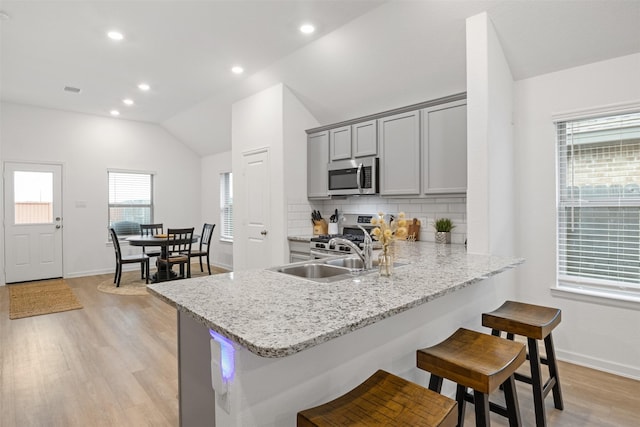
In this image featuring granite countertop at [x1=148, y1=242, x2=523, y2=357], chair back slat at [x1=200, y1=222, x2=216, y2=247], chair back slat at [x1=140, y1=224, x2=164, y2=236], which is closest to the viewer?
granite countertop at [x1=148, y1=242, x2=523, y2=357]

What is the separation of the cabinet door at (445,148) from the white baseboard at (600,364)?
1.63 m

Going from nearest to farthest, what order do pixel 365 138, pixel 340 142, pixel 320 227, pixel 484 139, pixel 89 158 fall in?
pixel 484 139
pixel 365 138
pixel 340 142
pixel 320 227
pixel 89 158

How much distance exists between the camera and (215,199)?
7.62 metres

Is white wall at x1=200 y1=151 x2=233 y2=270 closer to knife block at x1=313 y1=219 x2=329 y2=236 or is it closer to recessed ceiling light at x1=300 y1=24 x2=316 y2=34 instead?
knife block at x1=313 y1=219 x2=329 y2=236

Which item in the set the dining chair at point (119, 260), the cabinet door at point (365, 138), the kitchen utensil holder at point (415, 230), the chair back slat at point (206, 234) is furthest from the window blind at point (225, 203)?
the kitchen utensil holder at point (415, 230)

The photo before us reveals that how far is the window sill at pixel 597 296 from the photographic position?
107 inches

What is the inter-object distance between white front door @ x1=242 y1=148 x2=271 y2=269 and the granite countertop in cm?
273

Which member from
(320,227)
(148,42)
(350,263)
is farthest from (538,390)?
(148,42)

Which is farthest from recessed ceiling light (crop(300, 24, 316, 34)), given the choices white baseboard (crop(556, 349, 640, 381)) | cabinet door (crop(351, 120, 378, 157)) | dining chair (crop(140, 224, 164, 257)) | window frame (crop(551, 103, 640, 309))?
dining chair (crop(140, 224, 164, 257))

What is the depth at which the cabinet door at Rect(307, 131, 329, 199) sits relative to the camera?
4500 mm

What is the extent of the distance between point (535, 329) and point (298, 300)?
1405 millimetres

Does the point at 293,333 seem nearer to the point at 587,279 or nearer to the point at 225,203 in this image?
the point at 587,279

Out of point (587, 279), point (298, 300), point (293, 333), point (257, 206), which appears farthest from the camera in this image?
point (257, 206)

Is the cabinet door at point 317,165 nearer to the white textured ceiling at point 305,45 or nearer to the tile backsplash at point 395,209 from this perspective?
the tile backsplash at point 395,209
